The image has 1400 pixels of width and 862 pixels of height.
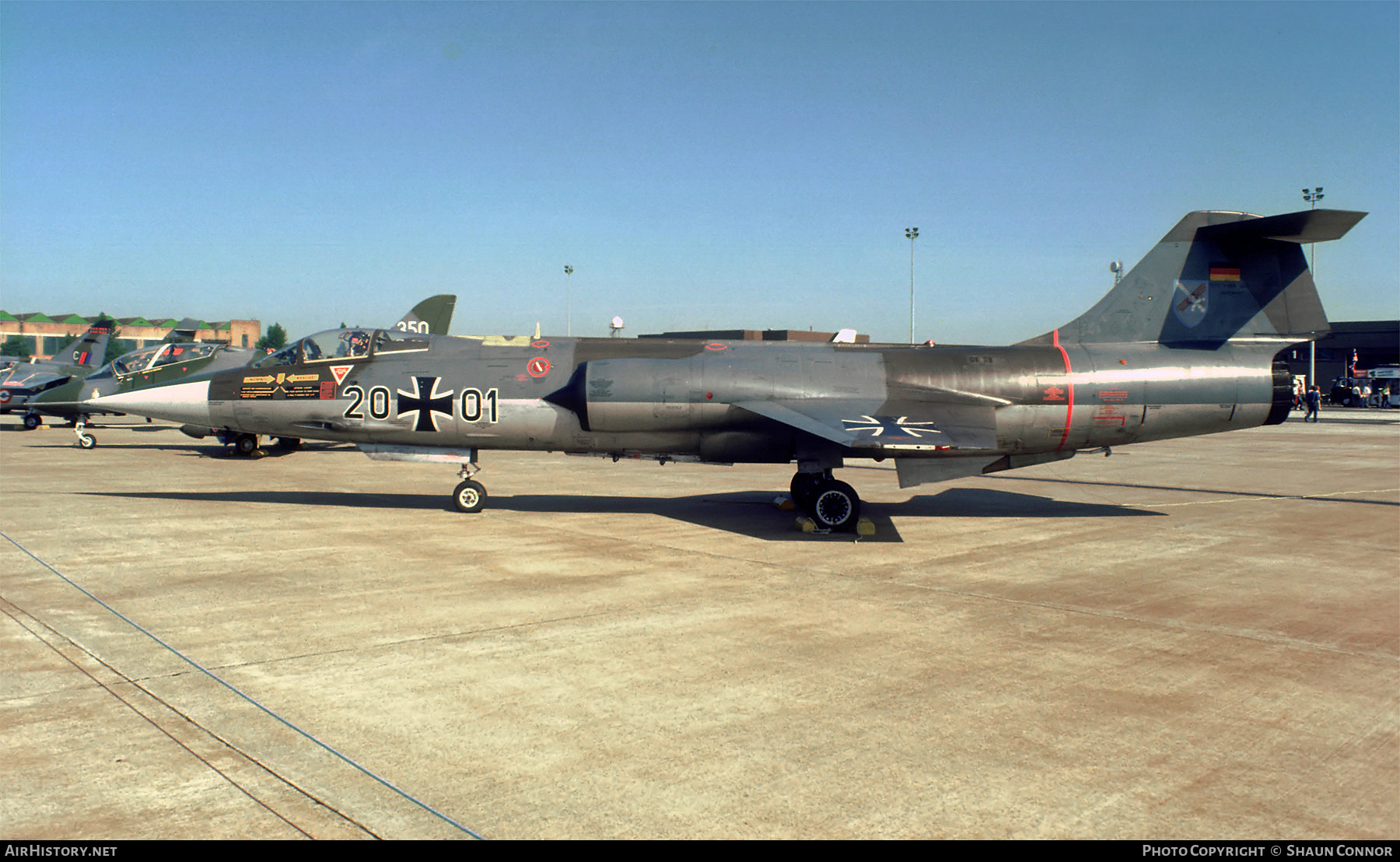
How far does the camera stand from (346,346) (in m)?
15.1

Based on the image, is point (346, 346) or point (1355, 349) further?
point (1355, 349)

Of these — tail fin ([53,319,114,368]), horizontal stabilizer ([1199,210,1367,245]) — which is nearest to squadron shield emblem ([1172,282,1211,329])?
horizontal stabilizer ([1199,210,1367,245])

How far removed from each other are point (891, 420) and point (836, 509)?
1564 millimetres

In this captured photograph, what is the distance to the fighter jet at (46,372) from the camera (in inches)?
1463

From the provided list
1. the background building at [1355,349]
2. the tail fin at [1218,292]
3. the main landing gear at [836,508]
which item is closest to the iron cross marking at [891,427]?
the main landing gear at [836,508]

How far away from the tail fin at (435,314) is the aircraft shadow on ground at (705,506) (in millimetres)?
10725

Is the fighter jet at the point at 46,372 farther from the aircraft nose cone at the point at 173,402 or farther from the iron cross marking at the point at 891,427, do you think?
the iron cross marking at the point at 891,427

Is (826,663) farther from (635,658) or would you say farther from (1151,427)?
(1151,427)

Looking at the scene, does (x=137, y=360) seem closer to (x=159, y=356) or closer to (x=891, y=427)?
(x=159, y=356)

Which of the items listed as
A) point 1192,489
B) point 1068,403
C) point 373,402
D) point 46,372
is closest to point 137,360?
point 46,372

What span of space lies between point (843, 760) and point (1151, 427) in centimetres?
1132

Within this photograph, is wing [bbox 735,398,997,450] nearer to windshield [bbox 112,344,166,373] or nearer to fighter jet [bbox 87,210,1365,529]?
fighter jet [bbox 87,210,1365,529]

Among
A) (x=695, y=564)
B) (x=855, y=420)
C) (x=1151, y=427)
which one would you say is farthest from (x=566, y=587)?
(x=1151, y=427)

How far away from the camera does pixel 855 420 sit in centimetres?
1314
